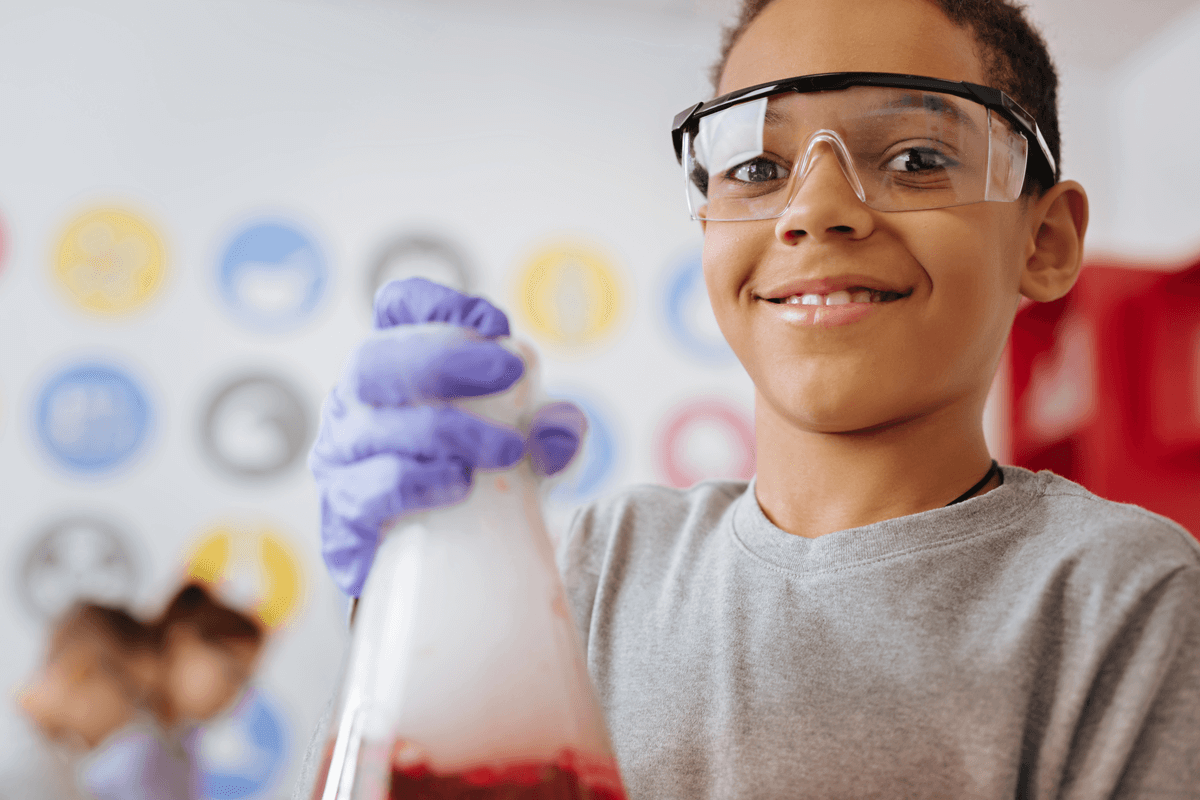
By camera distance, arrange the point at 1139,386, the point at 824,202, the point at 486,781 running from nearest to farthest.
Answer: the point at 486,781 → the point at 824,202 → the point at 1139,386

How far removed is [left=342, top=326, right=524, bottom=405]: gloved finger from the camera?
0.52m

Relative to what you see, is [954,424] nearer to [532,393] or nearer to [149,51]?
[532,393]

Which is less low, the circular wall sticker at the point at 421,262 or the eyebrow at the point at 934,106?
the eyebrow at the point at 934,106

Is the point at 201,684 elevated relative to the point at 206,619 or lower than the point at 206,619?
lower

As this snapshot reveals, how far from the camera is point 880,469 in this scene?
791mm

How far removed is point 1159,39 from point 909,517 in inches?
110

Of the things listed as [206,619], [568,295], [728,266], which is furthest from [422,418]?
[568,295]

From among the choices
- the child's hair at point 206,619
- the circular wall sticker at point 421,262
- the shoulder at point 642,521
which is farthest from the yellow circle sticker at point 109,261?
the shoulder at point 642,521

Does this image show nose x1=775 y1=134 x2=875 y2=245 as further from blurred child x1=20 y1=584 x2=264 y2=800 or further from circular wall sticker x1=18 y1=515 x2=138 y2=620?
circular wall sticker x1=18 y1=515 x2=138 y2=620

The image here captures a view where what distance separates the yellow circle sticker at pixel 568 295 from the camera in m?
2.62

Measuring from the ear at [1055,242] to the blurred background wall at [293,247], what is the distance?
163 cm

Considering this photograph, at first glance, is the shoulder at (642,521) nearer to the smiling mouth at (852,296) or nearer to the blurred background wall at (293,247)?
the smiling mouth at (852,296)

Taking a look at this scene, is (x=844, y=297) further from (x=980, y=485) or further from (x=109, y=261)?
(x=109, y=261)

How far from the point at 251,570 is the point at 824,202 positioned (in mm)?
2035
